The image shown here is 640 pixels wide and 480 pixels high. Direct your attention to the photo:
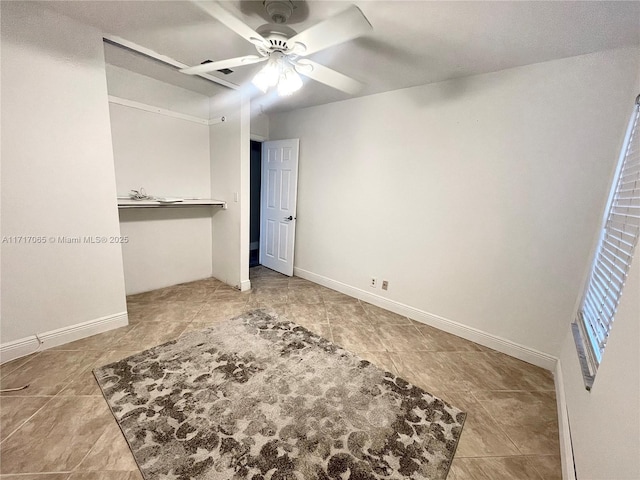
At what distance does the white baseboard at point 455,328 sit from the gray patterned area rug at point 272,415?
104 cm

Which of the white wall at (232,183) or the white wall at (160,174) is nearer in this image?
the white wall at (160,174)

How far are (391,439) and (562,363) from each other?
1.57 meters

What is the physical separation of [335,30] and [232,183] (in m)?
2.41

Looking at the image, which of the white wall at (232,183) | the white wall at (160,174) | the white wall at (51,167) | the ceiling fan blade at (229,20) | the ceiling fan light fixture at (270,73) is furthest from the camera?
the white wall at (232,183)

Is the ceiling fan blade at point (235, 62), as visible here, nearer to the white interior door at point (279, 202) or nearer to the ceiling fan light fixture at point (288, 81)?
the ceiling fan light fixture at point (288, 81)

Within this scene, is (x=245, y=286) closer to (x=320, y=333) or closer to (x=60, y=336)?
(x=320, y=333)

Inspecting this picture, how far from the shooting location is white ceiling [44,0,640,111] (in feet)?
4.99

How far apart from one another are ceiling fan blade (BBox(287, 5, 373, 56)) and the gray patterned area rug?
2115 millimetres

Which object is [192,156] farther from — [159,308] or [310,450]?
[310,450]

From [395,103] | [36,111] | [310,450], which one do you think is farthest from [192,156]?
[310,450]

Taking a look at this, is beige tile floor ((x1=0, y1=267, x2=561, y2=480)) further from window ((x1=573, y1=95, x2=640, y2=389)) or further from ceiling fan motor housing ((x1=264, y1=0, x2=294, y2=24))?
ceiling fan motor housing ((x1=264, y1=0, x2=294, y2=24))

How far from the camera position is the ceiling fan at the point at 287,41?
119 centimetres

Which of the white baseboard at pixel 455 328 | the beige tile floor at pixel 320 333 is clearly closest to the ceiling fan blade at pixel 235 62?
the beige tile floor at pixel 320 333

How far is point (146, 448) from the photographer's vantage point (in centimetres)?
137
